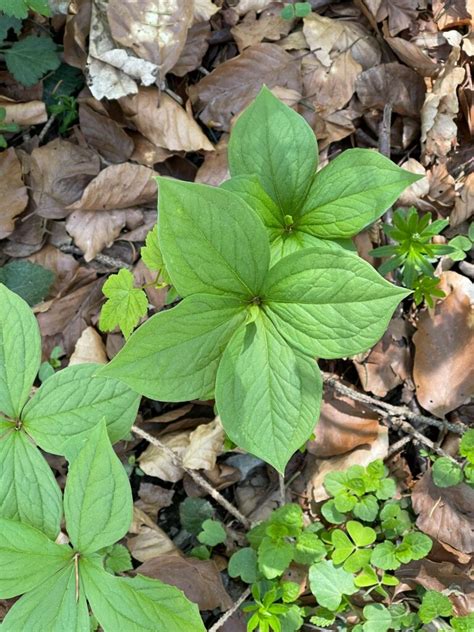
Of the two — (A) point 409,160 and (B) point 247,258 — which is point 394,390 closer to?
(A) point 409,160

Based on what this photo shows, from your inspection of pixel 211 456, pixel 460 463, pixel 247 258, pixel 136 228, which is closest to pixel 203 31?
pixel 136 228

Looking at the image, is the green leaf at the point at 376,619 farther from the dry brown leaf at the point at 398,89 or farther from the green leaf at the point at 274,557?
the dry brown leaf at the point at 398,89

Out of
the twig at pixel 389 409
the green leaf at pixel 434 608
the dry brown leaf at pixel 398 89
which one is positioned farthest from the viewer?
the dry brown leaf at pixel 398 89

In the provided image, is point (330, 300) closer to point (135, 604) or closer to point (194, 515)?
point (135, 604)

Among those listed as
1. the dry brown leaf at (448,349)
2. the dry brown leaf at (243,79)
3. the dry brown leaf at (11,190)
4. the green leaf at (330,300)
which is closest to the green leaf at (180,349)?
the green leaf at (330,300)

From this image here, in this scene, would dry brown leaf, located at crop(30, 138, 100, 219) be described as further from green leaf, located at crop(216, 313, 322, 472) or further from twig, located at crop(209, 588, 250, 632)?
twig, located at crop(209, 588, 250, 632)

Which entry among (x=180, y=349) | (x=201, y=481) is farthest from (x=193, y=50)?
(x=201, y=481)
